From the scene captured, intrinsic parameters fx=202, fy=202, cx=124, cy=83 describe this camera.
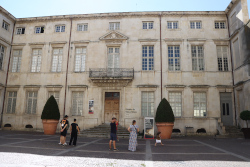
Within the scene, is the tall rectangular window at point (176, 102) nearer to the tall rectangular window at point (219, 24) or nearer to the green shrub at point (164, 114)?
the green shrub at point (164, 114)

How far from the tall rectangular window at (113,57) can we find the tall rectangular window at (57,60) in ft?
16.9

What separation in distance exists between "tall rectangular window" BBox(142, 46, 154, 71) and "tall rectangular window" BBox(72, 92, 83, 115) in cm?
676

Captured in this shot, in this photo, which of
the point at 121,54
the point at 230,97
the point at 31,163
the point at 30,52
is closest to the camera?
the point at 31,163

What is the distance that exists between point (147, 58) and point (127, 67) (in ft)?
7.08

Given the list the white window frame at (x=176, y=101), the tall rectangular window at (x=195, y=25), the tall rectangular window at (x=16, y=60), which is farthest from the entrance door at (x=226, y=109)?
the tall rectangular window at (x=16, y=60)

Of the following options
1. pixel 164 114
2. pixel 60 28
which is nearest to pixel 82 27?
pixel 60 28

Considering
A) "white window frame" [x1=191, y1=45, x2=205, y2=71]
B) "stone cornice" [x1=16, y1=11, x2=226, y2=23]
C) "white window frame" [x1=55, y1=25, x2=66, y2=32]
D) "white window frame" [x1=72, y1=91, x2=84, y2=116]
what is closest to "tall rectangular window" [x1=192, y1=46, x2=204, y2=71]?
"white window frame" [x1=191, y1=45, x2=205, y2=71]

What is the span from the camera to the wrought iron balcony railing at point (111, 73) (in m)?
18.8

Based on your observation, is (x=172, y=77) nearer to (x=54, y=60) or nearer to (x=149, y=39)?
(x=149, y=39)

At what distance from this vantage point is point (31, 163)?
6.45 meters

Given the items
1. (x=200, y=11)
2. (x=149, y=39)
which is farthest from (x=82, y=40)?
(x=200, y=11)

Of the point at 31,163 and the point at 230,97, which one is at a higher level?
the point at 230,97

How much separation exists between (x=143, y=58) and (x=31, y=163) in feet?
48.7

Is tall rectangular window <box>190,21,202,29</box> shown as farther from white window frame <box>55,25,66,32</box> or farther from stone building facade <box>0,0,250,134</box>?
white window frame <box>55,25,66,32</box>
